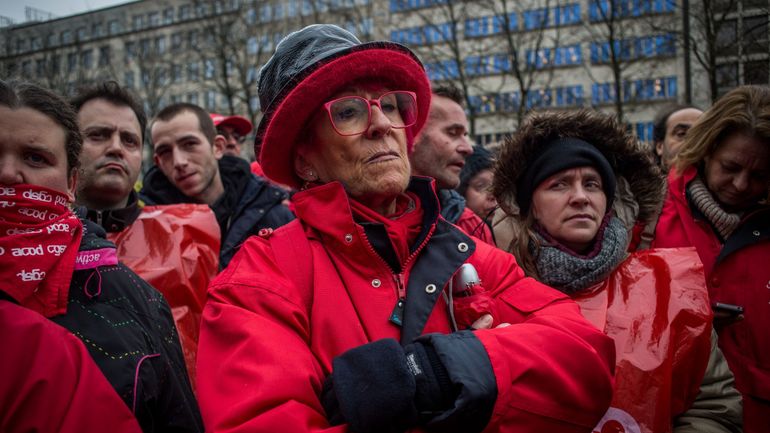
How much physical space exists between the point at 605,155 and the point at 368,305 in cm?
180

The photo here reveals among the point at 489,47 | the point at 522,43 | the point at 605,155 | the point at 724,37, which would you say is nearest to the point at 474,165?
the point at 605,155

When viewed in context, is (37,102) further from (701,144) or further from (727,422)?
(701,144)

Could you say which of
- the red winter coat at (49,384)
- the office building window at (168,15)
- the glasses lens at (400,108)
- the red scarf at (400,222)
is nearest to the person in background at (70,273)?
the red winter coat at (49,384)

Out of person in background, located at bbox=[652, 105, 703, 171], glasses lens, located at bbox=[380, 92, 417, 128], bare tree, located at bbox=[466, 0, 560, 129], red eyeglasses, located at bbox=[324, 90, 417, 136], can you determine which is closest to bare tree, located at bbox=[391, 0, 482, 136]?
bare tree, located at bbox=[466, 0, 560, 129]

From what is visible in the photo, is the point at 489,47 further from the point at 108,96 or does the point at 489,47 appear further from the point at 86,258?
the point at 86,258

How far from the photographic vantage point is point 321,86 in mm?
1799

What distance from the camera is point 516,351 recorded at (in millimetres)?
1483

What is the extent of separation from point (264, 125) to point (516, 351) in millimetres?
1194

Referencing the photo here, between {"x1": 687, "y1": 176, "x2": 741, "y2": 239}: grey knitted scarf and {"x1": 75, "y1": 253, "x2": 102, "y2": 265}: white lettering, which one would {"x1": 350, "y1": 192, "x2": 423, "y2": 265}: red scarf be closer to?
{"x1": 75, "y1": 253, "x2": 102, "y2": 265}: white lettering

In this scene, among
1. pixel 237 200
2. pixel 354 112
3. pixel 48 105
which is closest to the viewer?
pixel 354 112

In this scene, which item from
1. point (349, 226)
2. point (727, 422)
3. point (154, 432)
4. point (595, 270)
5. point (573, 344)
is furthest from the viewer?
point (595, 270)

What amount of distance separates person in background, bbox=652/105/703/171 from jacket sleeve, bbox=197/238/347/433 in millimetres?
4497

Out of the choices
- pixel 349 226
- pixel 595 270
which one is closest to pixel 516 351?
pixel 349 226

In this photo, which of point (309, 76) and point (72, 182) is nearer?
point (309, 76)
